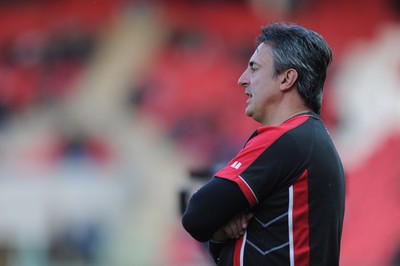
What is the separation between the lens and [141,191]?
713 cm

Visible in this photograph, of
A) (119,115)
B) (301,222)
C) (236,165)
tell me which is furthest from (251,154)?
(119,115)

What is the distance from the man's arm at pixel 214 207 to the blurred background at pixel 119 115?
4.04 metres

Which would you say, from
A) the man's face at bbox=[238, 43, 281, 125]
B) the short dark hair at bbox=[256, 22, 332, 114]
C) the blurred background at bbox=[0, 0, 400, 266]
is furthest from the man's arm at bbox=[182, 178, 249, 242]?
the blurred background at bbox=[0, 0, 400, 266]

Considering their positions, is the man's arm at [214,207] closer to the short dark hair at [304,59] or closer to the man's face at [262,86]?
the man's face at [262,86]

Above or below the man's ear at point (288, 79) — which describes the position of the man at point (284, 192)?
below

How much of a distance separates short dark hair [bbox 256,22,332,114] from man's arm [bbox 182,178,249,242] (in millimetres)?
472

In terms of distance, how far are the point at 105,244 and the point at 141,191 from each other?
56cm

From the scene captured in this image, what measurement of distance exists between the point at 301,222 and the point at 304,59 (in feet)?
1.93

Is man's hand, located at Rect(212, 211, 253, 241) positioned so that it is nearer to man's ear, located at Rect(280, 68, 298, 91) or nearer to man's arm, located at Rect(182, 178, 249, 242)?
man's arm, located at Rect(182, 178, 249, 242)

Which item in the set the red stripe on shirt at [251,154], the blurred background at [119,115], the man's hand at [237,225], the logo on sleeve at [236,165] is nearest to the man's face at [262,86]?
the red stripe on shirt at [251,154]

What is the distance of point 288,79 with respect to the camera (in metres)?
2.87

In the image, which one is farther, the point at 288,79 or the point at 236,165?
the point at 288,79

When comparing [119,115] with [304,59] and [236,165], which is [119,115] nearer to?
[304,59]

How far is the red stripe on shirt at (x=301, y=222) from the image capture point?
2703mm
